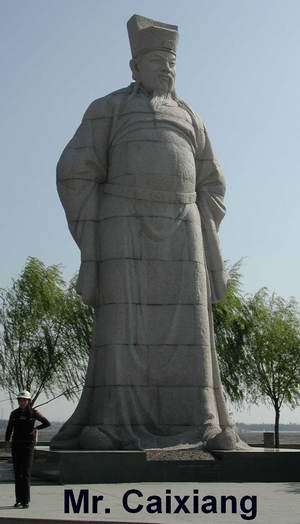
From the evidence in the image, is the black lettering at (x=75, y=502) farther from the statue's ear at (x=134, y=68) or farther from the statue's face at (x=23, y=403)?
the statue's ear at (x=134, y=68)

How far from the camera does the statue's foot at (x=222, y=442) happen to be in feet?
44.3

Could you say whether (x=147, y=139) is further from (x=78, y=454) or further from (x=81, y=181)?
(x=78, y=454)

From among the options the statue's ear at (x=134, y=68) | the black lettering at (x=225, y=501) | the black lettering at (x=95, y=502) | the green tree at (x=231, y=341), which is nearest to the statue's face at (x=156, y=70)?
the statue's ear at (x=134, y=68)

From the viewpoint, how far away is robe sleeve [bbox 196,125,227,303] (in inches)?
617

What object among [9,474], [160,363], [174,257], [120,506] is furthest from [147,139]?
[120,506]

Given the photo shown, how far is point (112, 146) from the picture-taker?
599 inches

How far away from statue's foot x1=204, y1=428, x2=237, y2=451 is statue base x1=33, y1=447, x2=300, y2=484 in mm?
228

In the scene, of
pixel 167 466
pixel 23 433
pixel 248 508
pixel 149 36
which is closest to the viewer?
pixel 248 508

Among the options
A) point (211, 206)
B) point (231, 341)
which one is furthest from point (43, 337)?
point (211, 206)

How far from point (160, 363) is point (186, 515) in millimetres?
5380

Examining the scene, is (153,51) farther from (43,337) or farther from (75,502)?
(43,337)

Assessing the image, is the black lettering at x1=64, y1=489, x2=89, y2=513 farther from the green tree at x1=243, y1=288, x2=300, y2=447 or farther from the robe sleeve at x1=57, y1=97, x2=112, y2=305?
the green tree at x1=243, y1=288, x2=300, y2=447

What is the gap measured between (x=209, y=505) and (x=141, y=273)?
5587mm

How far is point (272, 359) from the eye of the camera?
3506cm
